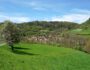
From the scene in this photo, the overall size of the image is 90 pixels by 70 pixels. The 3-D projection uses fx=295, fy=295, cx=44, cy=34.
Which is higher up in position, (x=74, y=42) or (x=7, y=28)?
(x=7, y=28)

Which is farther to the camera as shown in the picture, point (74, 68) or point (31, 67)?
point (74, 68)

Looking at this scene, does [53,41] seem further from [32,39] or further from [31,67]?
[31,67]

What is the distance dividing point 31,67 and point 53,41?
33012mm

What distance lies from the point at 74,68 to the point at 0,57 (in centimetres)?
587

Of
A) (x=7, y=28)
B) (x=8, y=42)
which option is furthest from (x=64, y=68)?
(x=7, y=28)

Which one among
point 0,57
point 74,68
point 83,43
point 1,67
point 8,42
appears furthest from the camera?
point 83,43

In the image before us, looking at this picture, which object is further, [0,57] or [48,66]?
[48,66]

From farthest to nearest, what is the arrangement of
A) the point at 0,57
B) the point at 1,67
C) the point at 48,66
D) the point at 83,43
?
the point at 83,43
the point at 48,66
the point at 0,57
the point at 1,67

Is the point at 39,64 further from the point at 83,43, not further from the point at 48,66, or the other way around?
the point at 83,43

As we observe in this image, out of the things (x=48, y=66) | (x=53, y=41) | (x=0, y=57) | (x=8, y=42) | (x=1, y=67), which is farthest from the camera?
(x=53, y=41)

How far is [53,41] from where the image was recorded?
50.8 meters

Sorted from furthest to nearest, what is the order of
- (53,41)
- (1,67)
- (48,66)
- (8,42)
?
(53,41), (8,42), (48,66), (1,67)

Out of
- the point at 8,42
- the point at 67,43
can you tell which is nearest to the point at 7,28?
the point at 8,42

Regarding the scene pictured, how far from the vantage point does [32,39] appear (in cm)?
5231
